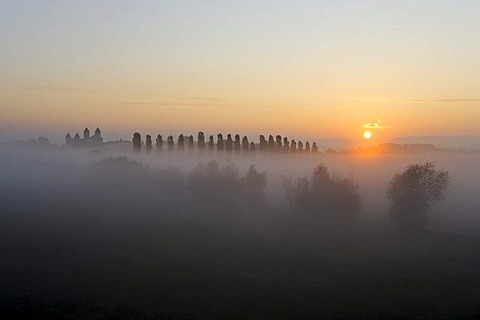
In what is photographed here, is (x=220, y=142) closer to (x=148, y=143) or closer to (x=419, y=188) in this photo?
(x=148, y=143)

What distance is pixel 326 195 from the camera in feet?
308

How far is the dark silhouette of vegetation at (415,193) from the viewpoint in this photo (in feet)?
273

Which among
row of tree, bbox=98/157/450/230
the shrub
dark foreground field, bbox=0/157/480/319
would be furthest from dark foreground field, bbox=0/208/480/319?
row of tree, bbox=98/157/450/230

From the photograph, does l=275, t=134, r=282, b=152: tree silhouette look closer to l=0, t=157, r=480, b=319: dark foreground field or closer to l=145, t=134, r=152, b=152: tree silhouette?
l=145, t=134, r=152, b=152: tree silhouette

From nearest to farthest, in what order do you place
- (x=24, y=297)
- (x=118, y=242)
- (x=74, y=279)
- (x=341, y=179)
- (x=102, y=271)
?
(x=24, y=297) < (x=74, y=279) < (x=102, y=271) < (x=118, y=242) < (x=341, y=179)

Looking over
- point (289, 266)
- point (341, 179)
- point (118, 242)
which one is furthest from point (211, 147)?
point (289, 266)

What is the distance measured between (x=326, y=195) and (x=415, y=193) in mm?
14965

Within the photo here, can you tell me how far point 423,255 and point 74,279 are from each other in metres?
38.0

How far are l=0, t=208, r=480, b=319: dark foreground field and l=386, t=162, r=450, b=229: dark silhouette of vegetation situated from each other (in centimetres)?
497

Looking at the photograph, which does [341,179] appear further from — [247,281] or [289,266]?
[247,281]

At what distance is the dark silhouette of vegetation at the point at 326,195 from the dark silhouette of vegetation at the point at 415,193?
694 cm

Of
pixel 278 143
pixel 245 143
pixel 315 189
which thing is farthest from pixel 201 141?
pixel 315 189

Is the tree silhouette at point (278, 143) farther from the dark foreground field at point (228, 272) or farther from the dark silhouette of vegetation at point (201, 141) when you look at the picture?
the dark foreground field at point (228, 272)

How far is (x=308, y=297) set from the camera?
151 feet
